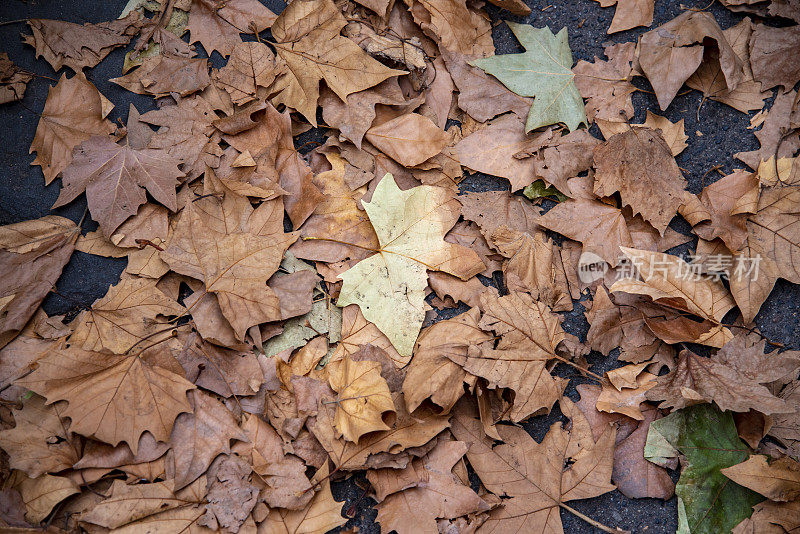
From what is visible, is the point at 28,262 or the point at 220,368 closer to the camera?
the point at 220,368

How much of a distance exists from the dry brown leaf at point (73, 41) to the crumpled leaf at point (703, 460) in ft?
8.73

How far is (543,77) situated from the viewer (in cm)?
226

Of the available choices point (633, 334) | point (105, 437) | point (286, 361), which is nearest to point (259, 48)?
point (286, 361)

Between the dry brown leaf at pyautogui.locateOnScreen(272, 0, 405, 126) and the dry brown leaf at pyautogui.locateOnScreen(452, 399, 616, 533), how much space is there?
54.1 inches

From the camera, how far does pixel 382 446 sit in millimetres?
1719

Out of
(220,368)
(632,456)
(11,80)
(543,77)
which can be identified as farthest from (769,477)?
(11,80)

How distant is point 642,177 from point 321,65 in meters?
1.39

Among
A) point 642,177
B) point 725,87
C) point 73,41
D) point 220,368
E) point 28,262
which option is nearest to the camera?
point 220,368

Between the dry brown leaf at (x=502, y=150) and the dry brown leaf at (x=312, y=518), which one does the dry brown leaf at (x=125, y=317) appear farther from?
→ the dry brown leaf at (x=502, y=150)

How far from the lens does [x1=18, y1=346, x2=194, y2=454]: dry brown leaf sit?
Result: 5.36 feet

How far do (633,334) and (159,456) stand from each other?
1.74 m

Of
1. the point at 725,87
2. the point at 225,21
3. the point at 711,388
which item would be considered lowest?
the point at 711,388

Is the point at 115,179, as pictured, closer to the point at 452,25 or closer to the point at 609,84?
the point at 452,25

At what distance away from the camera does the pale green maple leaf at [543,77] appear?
222 cm
